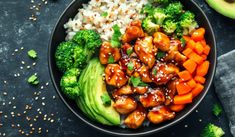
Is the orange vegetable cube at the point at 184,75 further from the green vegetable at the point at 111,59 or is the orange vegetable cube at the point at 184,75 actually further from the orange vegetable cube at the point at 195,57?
the green vegetable at the point at 111,59

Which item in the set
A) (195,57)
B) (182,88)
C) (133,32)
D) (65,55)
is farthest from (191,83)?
(65,55)

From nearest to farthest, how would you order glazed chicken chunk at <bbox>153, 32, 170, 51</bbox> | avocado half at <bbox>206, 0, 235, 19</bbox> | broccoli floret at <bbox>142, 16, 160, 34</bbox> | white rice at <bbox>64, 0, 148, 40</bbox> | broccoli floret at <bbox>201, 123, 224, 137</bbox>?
glazed chicken chunk at <bbox>153, 32, 170, 51</bbox>
broccoli floret at <bbox>142, 16, 160, 34</bbox>
white rice at <bbox>64, 0, 148, 40</bbox>
avocado half at <bbox>206, 0, 235, 19</bbox>
broccoli floret at <bbox>201, 123, 224, 137</bbox>

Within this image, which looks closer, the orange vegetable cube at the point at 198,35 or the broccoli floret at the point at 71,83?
the broccoli floret at the point at 71,83

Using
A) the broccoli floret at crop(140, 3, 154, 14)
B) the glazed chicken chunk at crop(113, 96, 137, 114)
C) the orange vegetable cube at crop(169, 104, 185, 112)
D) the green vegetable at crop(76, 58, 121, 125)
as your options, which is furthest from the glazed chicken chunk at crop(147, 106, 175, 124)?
the broccoli floret at crop(140, 3, 154, 14)

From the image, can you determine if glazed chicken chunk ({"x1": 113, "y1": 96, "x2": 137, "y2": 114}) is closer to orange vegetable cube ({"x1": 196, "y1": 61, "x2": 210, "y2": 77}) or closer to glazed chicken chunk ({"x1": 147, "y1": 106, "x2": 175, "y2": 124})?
glazed chicken chunk ({"x1": 147, "y1": 106, "x2": 175, "y2": 124})

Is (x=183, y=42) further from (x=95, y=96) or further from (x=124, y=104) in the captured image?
(x=95, y=96)

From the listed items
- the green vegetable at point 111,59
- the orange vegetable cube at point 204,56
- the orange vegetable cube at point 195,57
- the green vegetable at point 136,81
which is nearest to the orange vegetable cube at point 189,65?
the orange vegetable cube at point 195,57
